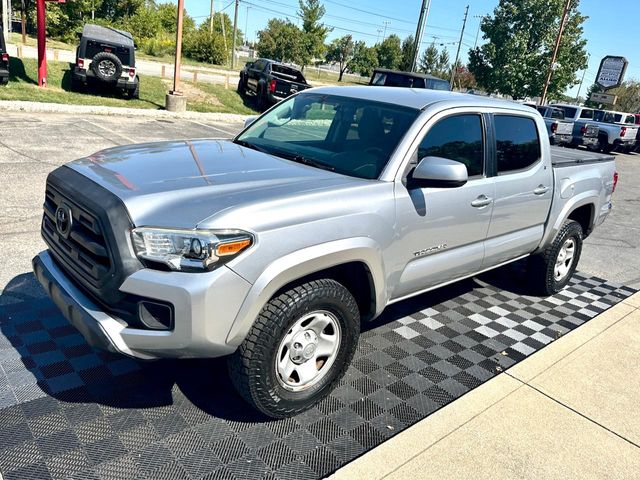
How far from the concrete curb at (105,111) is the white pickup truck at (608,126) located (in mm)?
14377

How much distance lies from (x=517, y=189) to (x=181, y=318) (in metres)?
2.99

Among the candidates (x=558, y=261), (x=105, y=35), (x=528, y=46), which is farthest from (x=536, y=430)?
(x=528, y=46)

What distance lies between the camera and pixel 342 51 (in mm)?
61125

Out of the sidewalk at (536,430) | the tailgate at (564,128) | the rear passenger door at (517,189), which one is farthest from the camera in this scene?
the tailgate at (564,128)

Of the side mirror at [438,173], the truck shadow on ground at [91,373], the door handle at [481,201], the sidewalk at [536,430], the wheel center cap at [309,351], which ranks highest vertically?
the side mirror at [438,173]

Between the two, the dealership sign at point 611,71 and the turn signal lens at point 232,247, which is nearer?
the turn signal lens at point 232,247

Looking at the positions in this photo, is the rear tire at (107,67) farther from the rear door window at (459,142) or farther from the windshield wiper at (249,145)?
the rear door window at (459,142)

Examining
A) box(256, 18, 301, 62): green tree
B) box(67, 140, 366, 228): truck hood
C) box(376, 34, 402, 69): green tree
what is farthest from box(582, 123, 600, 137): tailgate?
box(376, 34, 402, 69): green tree

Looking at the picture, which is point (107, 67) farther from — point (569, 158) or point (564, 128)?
point (564, 128)

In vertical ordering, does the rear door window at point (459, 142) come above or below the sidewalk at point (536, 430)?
above

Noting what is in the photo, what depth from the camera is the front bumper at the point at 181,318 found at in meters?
2.37

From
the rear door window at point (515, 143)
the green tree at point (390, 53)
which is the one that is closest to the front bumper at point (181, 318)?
the rear door window at point (515, 143)

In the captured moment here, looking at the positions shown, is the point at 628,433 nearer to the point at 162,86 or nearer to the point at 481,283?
the point at 481,283

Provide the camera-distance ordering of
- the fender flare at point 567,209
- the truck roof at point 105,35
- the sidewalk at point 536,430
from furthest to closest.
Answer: the truck roof at point 105,35, the fender flare at point 567,209, the sidewalk at point 536,430
